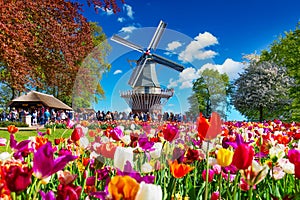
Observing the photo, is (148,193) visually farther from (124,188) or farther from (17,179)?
(17,179)

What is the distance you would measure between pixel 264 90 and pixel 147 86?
67.5ft

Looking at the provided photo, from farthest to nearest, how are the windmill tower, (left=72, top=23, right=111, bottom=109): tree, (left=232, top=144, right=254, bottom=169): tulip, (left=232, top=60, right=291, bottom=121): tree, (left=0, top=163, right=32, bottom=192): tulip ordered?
(left=232, top=60, right=291, bottom=121): tree, (left=72, top=23, right=111, bottom=109): tree, the windmill tower, (left=232, top=144, right=254, bottom=169): tulip, (left=0, top=163, right=32, bottom=192): tulip

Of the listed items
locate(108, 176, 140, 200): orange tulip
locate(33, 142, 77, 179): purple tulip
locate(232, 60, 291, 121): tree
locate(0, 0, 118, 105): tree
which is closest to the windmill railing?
locate(33, 142, 77, 179): purple tulip

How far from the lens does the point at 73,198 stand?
0.83 metres

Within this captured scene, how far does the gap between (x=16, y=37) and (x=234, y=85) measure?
20.7 meters

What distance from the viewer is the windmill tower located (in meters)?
3.30

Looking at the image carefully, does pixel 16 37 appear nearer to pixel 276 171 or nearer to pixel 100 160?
pixel 100 160

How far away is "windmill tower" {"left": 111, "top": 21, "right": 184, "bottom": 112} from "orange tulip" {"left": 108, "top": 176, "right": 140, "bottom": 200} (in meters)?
2.55

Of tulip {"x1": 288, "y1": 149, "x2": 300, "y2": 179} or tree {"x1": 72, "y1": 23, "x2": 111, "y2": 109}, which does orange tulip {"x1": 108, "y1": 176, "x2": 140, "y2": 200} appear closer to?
tulip {"x1": 288, "y1": 149, "x2": 300, "y2": 179}

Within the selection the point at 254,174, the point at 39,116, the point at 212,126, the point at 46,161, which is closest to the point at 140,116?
the point at 212,126

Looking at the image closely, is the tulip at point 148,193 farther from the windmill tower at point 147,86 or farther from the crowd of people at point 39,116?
the crowd of people at point 39,116

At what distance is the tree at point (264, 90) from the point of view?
22.5 metres

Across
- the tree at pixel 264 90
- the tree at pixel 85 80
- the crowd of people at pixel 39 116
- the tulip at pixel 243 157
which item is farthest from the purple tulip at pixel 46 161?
the tree at pixel 264 90

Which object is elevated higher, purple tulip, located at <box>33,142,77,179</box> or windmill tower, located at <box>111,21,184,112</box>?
windmill tower, located at <box>111,21,184,112</box>
